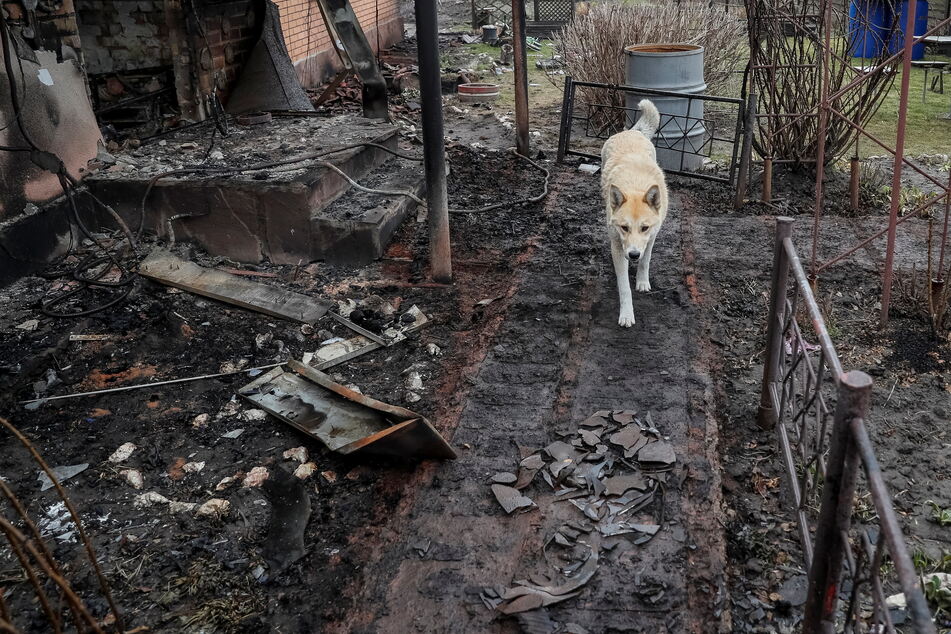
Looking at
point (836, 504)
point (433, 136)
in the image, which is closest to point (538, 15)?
point (433, 136)

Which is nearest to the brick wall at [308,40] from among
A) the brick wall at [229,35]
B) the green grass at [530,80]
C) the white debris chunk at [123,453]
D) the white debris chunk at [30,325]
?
the brick wall at [229,35]

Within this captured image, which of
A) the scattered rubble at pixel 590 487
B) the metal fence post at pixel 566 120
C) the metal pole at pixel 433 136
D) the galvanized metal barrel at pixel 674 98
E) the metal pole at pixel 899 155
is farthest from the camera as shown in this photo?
the metal fence post at pixel 566 120

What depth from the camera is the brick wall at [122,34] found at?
333 inches

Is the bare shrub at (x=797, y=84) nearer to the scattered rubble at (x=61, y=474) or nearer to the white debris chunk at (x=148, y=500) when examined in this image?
the white debris chunk at (x=148, y=500)

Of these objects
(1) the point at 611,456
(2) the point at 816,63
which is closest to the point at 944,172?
(2) the point at 816,63

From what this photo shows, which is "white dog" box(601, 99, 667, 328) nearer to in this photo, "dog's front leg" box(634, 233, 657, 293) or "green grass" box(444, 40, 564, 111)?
"dog's front leg" box(634, 233, 657, 293)

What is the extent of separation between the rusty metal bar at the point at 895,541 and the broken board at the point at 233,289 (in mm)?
4367

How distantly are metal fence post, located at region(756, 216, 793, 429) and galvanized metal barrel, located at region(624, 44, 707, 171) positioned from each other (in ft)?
17.1

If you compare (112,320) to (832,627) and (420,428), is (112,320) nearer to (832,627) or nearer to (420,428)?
(420,428)

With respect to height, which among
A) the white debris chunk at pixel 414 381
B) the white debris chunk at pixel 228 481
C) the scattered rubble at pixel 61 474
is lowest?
the white debris chunk at pixel 228 481

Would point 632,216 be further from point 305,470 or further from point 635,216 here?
point 305,470

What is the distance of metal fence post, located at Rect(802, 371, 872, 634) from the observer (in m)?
2.19

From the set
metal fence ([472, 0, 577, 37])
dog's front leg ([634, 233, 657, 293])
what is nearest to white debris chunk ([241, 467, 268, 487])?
dog's front leg ([634, 233, 657, 293])

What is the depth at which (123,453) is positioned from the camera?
433 centimetres
